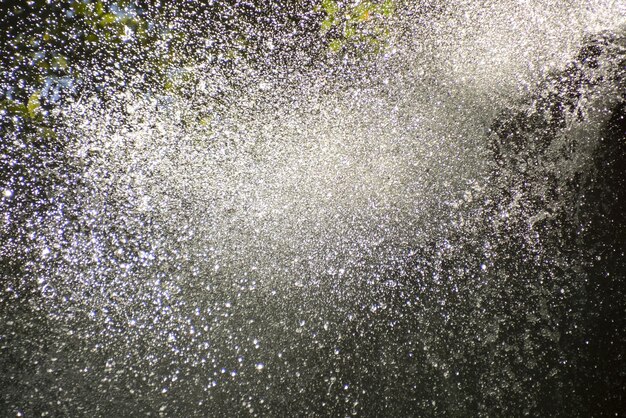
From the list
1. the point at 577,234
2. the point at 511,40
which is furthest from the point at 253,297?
the point at 511,40

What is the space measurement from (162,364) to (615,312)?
1.82 meters

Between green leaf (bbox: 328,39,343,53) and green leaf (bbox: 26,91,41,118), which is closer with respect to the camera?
green leaf (bbox: 26,91,41,118)

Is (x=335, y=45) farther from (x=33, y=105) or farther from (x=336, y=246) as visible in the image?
(x=33, y=105)

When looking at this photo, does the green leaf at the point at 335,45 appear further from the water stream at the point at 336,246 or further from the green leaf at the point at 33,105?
the green leaf at the point at 33,105

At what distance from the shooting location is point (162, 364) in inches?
49.8

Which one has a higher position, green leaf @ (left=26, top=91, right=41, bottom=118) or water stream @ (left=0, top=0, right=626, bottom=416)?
green leaf @ (left=26, top=91, right=41, bottom=118)

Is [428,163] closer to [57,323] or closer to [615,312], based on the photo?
[615,312]

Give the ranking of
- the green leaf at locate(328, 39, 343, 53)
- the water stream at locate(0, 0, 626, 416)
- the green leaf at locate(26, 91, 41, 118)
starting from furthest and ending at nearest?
1. the green leaf at locate(328, 39, 343, 53)
2. the green leaf at locate(26, 91, 41, 118)
3. the water stream at locate(0, 0, 626, 416)

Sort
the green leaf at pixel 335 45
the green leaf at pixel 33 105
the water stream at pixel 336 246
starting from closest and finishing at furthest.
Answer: the water stream at pixel 336 246, the green leaf at pixel 33 105, the green leaf at pixel 335 45

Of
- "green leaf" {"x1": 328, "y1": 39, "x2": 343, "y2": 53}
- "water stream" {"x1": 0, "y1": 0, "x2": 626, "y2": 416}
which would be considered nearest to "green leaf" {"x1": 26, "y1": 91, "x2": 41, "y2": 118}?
"water stream" {"x1": 0, "y1": 0, "x2": 626, "y2": 416}

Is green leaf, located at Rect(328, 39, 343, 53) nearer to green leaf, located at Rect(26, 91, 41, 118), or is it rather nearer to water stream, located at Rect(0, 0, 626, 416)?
water stream, located at Rect(0, 0, 626, 416)

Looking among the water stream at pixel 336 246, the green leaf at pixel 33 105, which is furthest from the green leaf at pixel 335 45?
the green leaf at pixel 33 105

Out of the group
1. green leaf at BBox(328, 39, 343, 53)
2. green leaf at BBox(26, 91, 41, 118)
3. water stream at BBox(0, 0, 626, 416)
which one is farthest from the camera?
green leaf at BBox(328, 39, 343, 53)

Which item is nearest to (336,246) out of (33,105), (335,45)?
(335,45)
